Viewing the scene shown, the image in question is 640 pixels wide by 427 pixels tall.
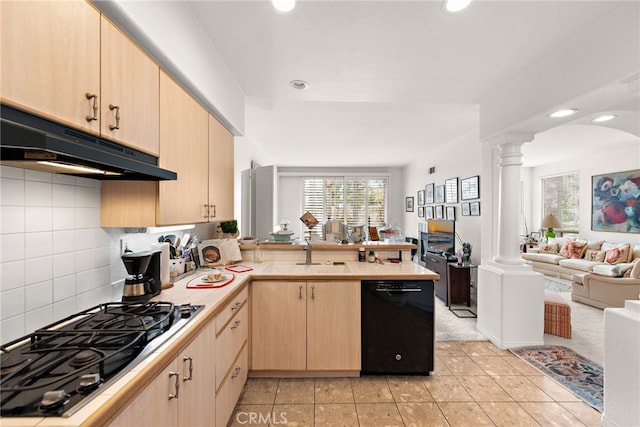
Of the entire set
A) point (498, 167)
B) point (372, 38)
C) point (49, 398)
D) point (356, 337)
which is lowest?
point (356, 337)

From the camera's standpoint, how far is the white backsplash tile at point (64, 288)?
1270 millimetres

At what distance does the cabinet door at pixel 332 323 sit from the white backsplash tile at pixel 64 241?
59.6 inches

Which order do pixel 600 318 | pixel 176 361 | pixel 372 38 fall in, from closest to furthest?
pixel 176 361
pixel 372 38
pixel 600 318

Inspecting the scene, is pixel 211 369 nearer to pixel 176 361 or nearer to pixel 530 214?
pixel 176 361

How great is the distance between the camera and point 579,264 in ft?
17.5

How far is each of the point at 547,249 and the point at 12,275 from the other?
856 cm

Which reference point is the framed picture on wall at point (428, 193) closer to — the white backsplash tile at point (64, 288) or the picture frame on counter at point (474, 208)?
the picture frame on counter at point (474, 208)

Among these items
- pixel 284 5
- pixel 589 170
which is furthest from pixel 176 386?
pixel 589 170

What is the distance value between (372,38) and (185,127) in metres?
1.41

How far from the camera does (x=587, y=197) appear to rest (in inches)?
241

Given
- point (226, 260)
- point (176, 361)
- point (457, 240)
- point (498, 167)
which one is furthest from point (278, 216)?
point (176, 361)

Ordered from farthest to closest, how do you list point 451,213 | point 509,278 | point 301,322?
point 451,213 → point 509,278 → point 301,322

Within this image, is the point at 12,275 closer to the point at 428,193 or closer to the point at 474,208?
the point at 474,208

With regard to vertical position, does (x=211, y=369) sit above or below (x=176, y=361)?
below
